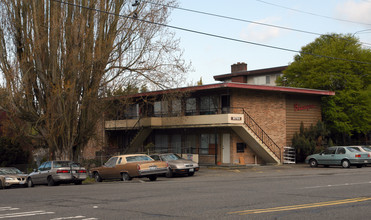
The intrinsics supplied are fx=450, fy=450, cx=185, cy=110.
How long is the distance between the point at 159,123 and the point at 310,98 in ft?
43.5

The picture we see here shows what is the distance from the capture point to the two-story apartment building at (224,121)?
→ 33188 mm

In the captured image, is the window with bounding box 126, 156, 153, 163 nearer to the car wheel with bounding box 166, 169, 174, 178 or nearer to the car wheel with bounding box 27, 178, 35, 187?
the car wheel with bounding box 166, 169, 174, 178

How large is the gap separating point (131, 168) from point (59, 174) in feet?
12.2

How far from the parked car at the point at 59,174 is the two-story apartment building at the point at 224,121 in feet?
27.2

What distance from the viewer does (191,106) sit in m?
37.2

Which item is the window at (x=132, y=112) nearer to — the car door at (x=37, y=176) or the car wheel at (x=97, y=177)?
the car wheel at (x=97, y=177)

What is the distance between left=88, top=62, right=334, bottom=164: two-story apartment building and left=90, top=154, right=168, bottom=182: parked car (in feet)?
25.5

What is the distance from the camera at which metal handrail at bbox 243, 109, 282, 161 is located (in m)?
33.8

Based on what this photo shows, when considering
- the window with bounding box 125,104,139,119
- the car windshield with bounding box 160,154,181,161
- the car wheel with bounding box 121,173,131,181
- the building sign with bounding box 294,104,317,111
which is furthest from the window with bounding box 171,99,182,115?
the car wheel with bounding box 121,173,131,181

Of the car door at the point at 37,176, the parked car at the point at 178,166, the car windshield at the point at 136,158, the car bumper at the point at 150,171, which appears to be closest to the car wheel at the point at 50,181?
the car door at the point at 37,176

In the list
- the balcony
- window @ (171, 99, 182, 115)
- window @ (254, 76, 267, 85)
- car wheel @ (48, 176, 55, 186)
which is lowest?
car wheel @ (48, 176, 55, 186)

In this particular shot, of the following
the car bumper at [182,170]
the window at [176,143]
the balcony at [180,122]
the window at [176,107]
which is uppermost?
the window at [176,107]

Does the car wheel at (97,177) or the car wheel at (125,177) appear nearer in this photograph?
the car wheel at (125,177)

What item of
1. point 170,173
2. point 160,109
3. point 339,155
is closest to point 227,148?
point 160,109
